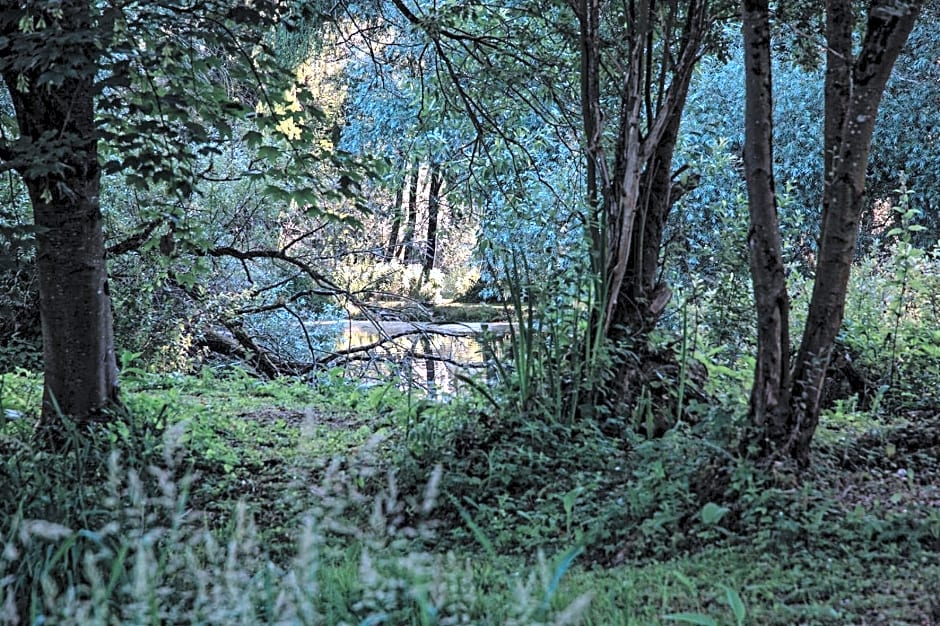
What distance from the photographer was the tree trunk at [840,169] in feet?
9.55

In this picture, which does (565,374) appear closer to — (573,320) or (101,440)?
(573,320)

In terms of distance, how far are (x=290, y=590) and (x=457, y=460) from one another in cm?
176

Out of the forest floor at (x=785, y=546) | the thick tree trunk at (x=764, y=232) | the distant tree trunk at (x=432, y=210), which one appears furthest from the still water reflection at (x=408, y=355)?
the thick tree trunk at (x=764, y=232)

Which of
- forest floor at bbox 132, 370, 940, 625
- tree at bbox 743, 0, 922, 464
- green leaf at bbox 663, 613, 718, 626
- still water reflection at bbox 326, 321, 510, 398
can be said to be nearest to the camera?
green leaf at bbox 663, 613, 718, 626

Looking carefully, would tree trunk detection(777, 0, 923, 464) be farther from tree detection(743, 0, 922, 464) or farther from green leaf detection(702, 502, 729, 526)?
green leaf detection(702, 502, 729, 526)

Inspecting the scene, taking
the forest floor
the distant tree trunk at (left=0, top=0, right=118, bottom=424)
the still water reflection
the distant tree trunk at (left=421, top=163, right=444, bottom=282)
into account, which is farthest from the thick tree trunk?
the distant tree trunk at (left=421, top=163, right=444, bottom=282)

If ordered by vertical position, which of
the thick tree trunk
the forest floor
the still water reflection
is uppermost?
the thick tree trunk

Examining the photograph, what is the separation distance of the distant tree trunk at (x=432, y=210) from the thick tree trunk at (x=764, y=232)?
3745mm

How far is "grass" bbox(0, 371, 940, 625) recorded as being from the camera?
6.92 feet

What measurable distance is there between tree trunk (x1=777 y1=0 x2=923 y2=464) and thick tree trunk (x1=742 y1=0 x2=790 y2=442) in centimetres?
8

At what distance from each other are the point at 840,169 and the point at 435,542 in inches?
81.7

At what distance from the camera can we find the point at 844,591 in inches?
90.8

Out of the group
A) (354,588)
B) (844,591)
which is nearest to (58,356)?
(354,588)

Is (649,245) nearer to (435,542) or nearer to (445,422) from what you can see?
(445,422)
